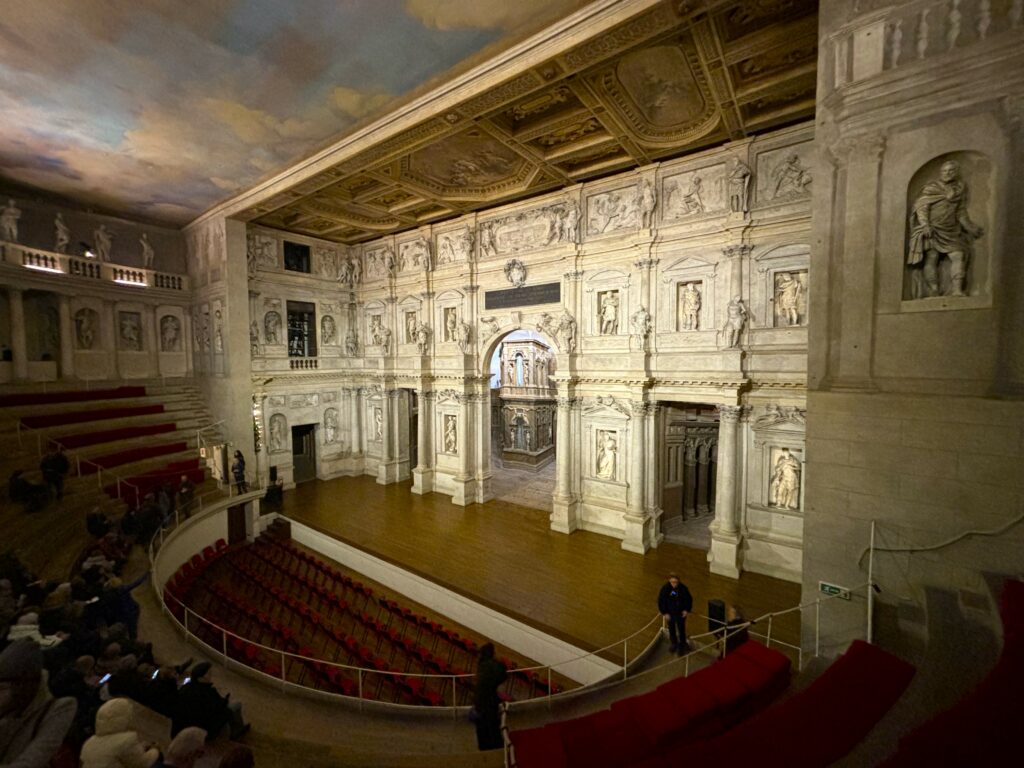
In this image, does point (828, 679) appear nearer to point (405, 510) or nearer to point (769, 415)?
point (769, 415)

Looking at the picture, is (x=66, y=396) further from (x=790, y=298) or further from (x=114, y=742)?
(x=790, y=298)

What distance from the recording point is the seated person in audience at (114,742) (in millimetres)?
2682

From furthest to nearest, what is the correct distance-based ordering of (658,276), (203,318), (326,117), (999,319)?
(203,318) < (658,276) < (326,117) < (999,319)

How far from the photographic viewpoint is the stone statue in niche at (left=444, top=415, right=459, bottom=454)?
52.5 feet

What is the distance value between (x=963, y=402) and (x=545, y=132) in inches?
376

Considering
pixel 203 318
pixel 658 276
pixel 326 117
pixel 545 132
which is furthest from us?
pixel 203 318

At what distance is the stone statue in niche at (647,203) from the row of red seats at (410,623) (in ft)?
35.3

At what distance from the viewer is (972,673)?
11.8 ft

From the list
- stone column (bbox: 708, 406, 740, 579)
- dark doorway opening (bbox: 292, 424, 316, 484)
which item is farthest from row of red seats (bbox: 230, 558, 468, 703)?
dark doorway opening (bbox: 292, 424, 316, 484)

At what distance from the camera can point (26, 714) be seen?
2.54m

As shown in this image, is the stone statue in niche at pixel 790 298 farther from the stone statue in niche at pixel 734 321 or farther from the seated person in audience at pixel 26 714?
the seated person in audience at pixel 26 714

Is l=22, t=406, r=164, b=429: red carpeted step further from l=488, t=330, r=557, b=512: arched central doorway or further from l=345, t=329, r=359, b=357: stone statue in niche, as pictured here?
l=488, t=330, r=557, b=512: arched central doorway

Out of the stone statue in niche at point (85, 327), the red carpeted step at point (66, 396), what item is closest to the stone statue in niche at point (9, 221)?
the stone statue in niche at point (85, 327)

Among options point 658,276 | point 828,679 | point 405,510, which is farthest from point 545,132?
point 405,510
